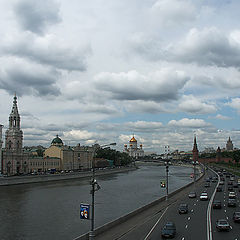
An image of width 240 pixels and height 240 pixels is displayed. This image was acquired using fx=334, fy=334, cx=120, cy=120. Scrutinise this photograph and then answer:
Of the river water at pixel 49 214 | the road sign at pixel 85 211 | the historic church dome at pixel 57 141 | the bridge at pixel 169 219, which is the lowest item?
the river water at pixel 49 214

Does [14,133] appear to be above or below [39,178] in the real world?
above

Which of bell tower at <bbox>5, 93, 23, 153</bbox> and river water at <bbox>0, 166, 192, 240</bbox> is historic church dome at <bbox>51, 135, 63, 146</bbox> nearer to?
bell tower at <bbox>5, 93, 23, 153</bbox>

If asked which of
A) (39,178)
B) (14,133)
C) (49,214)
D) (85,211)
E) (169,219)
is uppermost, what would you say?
(14,133)

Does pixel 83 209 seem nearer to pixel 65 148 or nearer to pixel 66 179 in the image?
pixel 66 179

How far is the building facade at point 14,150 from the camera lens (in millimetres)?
95312

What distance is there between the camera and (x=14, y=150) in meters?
98.5

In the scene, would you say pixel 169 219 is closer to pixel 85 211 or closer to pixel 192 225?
pixel 192 225

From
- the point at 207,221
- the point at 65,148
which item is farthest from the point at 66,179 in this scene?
the point at 207,221

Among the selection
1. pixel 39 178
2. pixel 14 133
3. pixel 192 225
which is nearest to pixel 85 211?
pixel 192 225

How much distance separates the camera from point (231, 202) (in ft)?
121

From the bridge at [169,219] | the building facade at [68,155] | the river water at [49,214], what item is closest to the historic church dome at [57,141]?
the building facade at [68,155]

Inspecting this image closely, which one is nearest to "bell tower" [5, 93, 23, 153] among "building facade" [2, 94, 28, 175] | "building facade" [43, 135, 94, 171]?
"building facade" [2, 94, 28, 175]

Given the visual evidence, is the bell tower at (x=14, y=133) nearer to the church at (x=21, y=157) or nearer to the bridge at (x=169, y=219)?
the church at (x=21, y=157)

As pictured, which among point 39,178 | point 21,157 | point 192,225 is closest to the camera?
point 192,225
